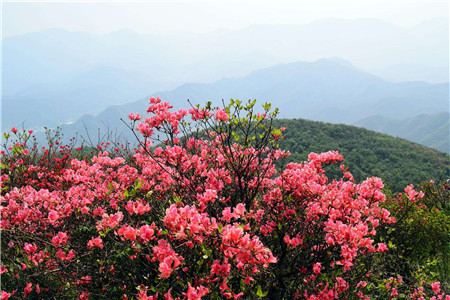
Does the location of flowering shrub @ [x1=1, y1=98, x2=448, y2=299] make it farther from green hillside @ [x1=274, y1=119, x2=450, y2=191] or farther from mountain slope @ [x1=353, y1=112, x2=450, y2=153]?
mountain slope @ [x1=353, y1=112, x2=450, y2=153]

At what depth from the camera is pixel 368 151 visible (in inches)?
1319

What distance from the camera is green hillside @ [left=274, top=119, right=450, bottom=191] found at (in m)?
28.7

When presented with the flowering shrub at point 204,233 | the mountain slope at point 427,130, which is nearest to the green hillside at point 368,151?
the flowering shrub at point 204,233

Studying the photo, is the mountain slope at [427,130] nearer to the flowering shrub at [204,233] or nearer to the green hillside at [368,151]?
the green hillside at [368,151]

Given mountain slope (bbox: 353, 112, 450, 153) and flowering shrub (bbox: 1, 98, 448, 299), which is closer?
flowering shrub (bbox: 1, 98, 448, 299)

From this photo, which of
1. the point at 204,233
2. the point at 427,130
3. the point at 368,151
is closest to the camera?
the point at 204,233

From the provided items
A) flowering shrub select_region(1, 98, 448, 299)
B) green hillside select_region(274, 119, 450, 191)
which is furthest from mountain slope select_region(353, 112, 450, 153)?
flowering shrub select_region(1, 98, 448, 299)

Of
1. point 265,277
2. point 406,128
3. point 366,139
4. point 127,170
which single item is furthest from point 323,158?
point 406,128

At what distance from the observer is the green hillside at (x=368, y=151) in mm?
28703

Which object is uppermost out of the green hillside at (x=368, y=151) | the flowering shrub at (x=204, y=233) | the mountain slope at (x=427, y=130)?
the flowering shrub at (x=204, y=233)

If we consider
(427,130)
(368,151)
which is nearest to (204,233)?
(368,151)

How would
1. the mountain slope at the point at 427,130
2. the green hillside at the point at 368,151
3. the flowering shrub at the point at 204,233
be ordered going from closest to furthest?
the flowering shrub at the point at 204,233 < the green hillside at the point at 368,151 < the mountain slope at the point at 427,130

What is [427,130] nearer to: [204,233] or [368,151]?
[368,151]

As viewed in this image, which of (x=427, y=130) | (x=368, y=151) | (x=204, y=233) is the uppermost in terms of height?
(x=204, y=233)
